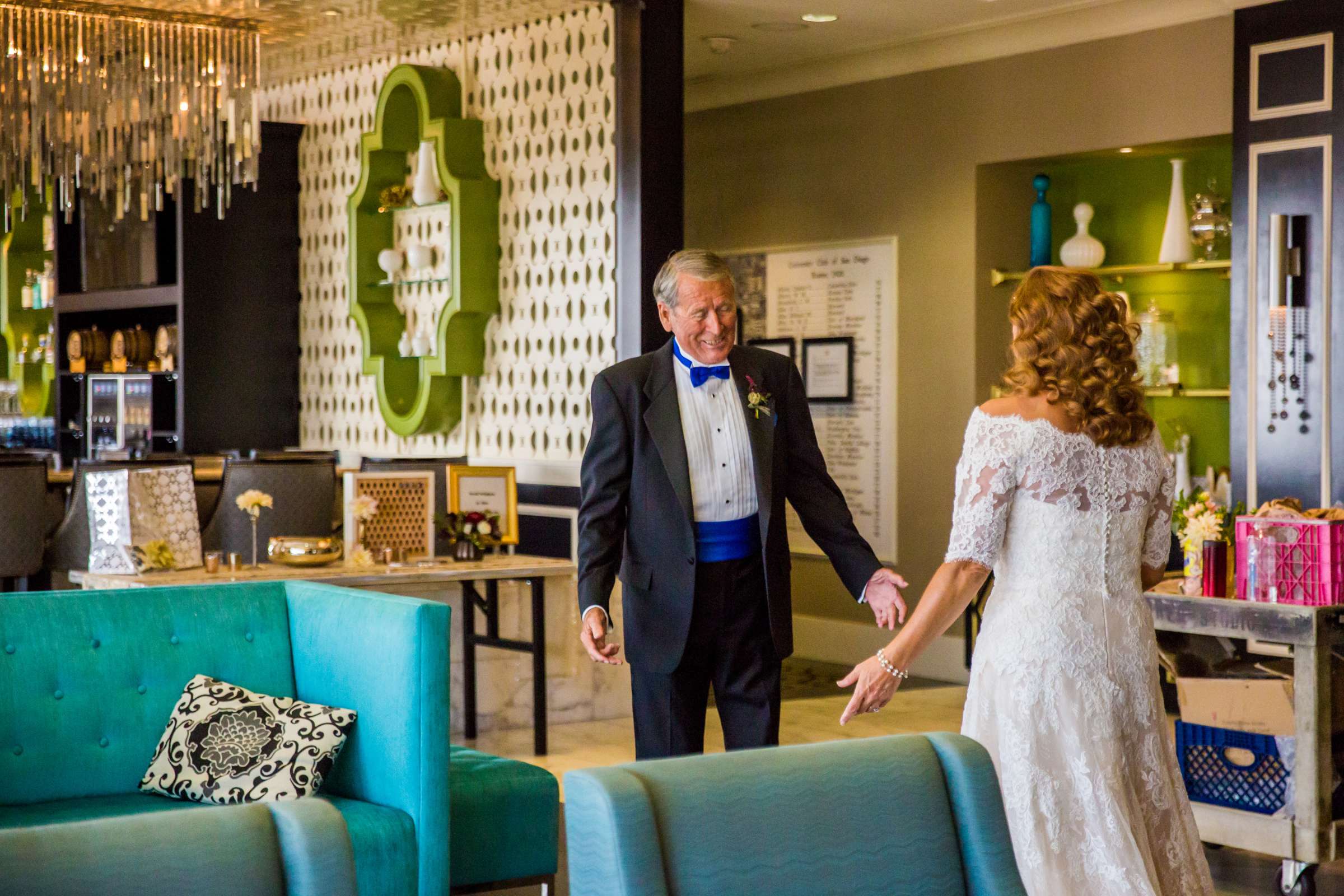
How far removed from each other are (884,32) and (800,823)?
6781mm

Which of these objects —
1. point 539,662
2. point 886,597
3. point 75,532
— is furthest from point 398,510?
point 886,597

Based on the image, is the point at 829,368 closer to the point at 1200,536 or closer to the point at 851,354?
the point at 851,354

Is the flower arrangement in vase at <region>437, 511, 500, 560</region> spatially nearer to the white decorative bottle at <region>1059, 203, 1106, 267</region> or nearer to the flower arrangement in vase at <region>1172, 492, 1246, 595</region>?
the flower arrangement in vase at <region>1172, 492, 1246, 595</region>

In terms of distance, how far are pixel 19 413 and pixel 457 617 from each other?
6.94 metres

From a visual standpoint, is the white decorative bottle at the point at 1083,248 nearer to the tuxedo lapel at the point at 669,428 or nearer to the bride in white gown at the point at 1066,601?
the tuxedo lapel at the point at 669,428

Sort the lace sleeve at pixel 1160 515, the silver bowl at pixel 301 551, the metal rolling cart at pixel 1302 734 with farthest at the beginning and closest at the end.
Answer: the silver bowl at pixel 301 551 < the metal rolling cart at pixel 1302 734 < the lace sleeve at pixel 1160 515

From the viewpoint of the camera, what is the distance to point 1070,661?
2770 mm

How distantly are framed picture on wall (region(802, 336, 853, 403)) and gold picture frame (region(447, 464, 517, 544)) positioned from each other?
261cm

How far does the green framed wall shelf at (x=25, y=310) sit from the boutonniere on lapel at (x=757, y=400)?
376 inches

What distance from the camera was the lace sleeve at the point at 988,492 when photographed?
2.74 metres

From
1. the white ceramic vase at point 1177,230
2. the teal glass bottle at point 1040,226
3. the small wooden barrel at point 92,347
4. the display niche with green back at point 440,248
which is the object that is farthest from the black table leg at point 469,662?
the small wooden barrel at point 92,347

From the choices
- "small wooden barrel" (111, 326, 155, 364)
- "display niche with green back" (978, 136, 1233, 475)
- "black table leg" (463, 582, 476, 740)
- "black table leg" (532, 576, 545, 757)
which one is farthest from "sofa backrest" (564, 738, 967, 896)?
"small wooden barrel" (111, 326, 155, 364)

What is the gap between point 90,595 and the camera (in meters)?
3.54

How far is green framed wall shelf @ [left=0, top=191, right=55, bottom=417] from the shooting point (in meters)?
11.7
